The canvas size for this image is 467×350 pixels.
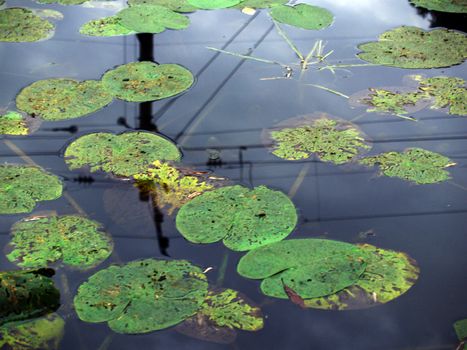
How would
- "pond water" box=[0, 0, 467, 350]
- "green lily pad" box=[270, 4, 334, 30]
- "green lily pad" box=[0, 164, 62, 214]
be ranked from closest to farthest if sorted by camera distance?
1. "pond water" box=[0, 0, 467, 350]
2. "green lily pad" box=[0, 164, 62, 214]
3. "green lily pad" box=[270, 4, 334, 30]

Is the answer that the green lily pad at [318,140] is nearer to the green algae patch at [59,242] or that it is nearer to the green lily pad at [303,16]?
the green algae patch at [59,242]

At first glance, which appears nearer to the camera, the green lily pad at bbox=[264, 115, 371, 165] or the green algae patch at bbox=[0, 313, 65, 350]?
the green algae patch at bbox=[0, 313, 65, 350]

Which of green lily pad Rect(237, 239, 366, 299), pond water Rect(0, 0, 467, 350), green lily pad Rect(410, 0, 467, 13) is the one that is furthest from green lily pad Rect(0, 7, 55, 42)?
green lily pad Rect(410, 0, 467, 13)

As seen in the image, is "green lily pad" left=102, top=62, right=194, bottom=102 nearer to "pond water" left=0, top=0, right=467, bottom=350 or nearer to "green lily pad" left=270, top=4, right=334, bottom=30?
"pond water" left=0, top=0, right=467, bottom=350

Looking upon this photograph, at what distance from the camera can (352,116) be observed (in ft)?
11.1

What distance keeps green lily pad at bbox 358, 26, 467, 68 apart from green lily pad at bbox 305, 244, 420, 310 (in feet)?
5.41

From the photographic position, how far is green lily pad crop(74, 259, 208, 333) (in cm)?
223

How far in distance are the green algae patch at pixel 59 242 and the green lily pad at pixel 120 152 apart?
373mm

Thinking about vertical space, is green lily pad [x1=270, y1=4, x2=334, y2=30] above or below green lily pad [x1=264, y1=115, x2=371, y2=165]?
above

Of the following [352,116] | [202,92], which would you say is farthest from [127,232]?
[352,116]

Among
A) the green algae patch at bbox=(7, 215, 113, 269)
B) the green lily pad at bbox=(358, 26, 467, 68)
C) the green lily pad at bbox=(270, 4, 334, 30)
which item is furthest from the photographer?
the green lily pad at bbox=(270, 4, 334, 30)

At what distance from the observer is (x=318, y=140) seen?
3.17 meters

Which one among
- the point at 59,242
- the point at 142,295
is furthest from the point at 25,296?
the point at 142,295

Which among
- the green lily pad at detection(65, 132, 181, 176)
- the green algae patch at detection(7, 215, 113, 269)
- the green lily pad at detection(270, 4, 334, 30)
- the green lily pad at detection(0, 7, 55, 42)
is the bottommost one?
the green algae patch at detection(7, 215, 113, 269)
